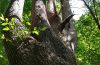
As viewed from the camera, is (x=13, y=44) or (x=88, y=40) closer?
(x=13, y=44)

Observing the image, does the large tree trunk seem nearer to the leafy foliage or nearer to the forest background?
the forest background

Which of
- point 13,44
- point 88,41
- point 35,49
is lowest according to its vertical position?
point 88,41

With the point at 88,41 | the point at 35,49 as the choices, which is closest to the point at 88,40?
the point at 88,41

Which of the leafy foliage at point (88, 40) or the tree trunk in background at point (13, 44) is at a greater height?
the tree trunk in background at point (13, 44)

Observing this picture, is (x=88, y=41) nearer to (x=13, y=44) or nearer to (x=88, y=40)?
(x=88, y=40)

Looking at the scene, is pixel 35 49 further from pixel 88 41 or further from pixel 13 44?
pixel 88 41

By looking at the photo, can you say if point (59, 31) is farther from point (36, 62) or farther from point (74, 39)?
point (36, 62)

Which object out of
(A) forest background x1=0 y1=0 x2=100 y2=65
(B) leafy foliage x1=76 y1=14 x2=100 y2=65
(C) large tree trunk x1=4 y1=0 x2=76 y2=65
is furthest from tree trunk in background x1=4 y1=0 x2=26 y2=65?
(B) leafy foliage x1=76 y1=14 x2=100 y2=65

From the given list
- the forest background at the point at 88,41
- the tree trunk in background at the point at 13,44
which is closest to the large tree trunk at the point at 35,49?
the tree trunk in background at the point at 13,44

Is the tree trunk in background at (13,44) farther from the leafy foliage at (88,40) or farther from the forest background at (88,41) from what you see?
the leafy foliage at (88,40)

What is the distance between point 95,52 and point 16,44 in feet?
38.5

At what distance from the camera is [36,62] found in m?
3.59

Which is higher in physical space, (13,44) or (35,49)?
(13,44)

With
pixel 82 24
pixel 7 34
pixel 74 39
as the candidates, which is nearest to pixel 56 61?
pixel 7 34
